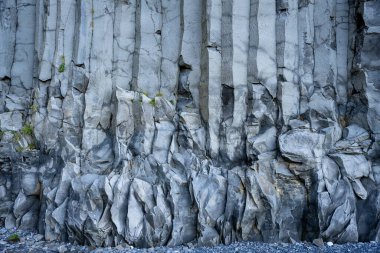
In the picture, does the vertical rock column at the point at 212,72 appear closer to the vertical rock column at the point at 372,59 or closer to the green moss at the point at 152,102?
the green moss at the point at 152,102

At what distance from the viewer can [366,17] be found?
35.0 feet

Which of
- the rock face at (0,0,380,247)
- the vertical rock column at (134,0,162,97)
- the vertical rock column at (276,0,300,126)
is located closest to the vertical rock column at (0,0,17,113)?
the rock face at (0,0,380,247)

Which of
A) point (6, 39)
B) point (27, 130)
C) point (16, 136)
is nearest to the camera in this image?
point (16, 136)

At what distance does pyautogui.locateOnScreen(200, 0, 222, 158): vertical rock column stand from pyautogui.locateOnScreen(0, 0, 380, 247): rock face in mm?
33

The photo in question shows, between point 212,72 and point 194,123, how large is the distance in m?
1.62

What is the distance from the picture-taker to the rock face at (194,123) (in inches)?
360

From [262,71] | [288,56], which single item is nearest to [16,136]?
[262,71]

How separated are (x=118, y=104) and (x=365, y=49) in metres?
7.69

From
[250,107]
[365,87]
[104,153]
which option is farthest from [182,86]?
[365,87]

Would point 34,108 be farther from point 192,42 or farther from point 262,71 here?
point 262,71

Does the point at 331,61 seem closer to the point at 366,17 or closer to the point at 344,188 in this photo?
the point at 366,17

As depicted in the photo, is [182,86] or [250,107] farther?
[182,86]

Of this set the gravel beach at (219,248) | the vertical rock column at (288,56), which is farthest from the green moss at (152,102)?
the gravel beach at (219,248)

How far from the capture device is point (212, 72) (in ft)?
34.8
